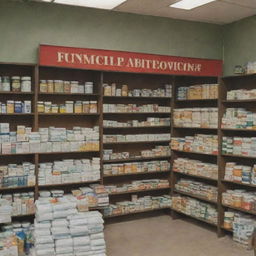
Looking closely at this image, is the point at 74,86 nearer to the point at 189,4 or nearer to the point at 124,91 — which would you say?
the point at 124,91

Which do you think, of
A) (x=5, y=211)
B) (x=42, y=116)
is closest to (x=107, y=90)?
(x=42, y=116)

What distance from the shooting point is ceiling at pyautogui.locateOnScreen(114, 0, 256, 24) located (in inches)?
234

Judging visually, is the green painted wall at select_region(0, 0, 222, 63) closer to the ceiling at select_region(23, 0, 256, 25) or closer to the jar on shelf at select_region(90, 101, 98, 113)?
the ceiling at select_region(23, 0, 256, 25)

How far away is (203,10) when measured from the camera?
6371 mm

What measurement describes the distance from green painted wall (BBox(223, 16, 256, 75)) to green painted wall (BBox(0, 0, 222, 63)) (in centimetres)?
22

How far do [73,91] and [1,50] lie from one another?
4.25ft

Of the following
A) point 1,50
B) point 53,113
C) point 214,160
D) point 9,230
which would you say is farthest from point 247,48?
point 9,230

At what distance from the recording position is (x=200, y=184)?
6.45 metres

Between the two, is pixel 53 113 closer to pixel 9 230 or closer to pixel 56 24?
pixel 56 24

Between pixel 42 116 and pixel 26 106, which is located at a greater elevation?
pixel 26 106

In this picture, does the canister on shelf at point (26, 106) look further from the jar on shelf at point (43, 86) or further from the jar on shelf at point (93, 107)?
the jar on shelf at point (93, 107)

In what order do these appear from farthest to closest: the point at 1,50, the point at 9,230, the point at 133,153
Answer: the point at 133,153
the point at 1,50
the point at 9,230

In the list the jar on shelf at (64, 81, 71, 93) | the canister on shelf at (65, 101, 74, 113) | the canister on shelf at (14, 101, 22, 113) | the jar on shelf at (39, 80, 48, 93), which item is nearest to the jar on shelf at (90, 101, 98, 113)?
the canister on shelf at (65, 101, 74, 113)

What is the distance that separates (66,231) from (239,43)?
4725mm
